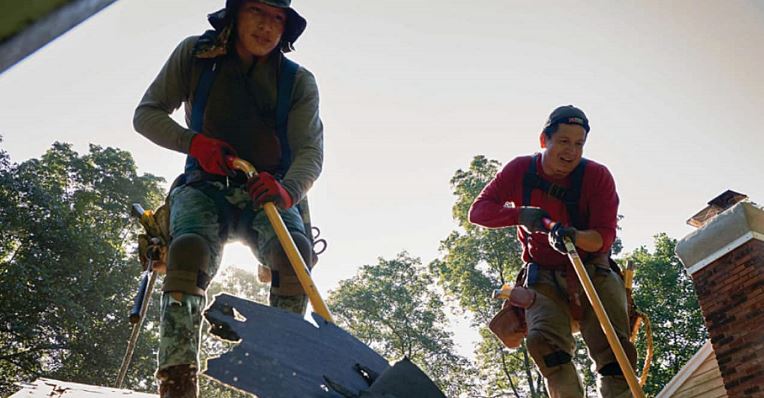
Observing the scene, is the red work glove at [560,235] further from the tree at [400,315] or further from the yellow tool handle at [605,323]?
the tree at [400,315]

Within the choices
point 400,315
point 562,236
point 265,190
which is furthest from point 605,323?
point 400,315

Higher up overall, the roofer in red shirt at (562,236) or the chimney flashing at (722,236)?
the chimney flashing at (722,236)

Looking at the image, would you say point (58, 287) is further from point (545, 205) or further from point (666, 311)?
point (666, 311)

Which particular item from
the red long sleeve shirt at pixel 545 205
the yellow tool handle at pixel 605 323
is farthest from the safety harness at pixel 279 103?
the yellow tool handle at pixel 605 323

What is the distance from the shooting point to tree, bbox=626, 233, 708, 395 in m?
28.7

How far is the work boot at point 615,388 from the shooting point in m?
3.22

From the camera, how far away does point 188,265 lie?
2.38 metres

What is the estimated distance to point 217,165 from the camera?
260 cm

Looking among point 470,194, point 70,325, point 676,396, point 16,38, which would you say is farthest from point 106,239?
point 16,38

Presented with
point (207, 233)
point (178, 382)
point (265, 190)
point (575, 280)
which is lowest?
point (178, 382)

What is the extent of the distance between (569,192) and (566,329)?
97cm

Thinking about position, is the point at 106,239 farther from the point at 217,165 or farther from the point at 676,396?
the point at 217,165

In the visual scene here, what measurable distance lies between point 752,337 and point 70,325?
2056 centimetres

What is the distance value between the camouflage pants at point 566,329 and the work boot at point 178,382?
2.07 meters
